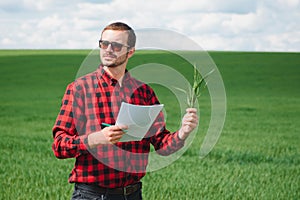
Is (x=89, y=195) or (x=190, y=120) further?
(x=89, y=195)

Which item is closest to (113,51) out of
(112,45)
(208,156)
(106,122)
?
(112,45)

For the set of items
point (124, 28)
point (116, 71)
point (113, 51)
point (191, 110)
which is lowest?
point (191, 110)

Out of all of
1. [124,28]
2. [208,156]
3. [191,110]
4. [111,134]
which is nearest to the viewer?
[111,134]

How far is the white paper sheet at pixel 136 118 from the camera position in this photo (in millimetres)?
3070

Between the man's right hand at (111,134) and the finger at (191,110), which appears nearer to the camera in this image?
the man's right hand at (111,134)

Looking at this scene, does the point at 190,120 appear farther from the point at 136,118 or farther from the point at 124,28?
the point at 124,28

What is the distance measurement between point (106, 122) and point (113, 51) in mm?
447

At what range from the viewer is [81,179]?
11.4 feet

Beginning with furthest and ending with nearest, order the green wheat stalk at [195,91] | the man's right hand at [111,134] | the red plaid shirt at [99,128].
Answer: the red plaid shirt at [99,128] < the green wheat stalk at [195,91] < the man's right hand at [111,134]

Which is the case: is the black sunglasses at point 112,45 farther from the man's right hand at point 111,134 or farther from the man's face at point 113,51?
the man's right hand at point 111,134

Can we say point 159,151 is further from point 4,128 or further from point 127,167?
point 4,128

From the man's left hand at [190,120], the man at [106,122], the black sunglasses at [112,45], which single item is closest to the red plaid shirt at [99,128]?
the man at [106,122]

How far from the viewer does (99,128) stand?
346 centimetres

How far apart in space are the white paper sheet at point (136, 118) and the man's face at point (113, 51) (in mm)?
396
